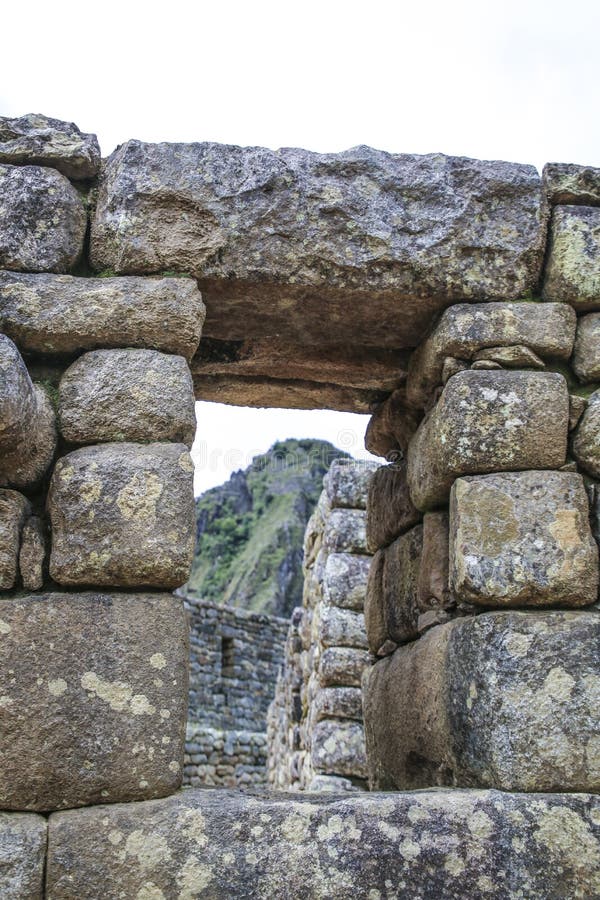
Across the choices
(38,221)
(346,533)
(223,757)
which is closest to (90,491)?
(38,221)

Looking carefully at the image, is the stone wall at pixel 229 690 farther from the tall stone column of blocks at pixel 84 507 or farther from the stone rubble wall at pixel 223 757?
the tall stone column of blocks at pixel 84 507

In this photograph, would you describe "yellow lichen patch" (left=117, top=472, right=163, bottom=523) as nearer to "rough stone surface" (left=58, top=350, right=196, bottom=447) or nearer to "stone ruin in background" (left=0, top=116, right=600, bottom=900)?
"stone ruin in background" (left=0, top=116, right=600, bottom=900)

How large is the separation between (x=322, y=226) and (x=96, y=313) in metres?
0.86

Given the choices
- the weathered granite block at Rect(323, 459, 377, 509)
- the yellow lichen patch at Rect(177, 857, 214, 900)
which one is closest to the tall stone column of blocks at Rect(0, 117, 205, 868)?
the yellow lichen patch at Rect(177, 857, 214, 900)

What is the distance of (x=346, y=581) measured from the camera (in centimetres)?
644

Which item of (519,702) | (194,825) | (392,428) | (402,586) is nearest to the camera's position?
(194,825)

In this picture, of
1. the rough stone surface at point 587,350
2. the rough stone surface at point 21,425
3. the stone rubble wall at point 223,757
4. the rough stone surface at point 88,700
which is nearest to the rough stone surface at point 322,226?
the rough stone surface at point 587,350

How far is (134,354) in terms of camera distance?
2863 millimetres

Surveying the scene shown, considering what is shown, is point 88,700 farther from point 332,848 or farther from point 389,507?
point 389,507

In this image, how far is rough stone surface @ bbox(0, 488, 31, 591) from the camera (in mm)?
2553

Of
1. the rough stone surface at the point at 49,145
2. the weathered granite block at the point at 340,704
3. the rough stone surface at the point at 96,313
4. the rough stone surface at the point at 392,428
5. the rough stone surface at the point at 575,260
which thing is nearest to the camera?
the rough stone surface at the point at 96,313

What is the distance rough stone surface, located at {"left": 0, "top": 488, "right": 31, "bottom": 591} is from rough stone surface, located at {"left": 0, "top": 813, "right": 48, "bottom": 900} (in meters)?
0.65

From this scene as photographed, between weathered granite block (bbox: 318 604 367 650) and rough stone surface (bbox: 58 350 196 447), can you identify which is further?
weathered granite block (bbox: 318 604 367 650)

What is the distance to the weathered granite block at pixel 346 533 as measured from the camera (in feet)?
21.6
